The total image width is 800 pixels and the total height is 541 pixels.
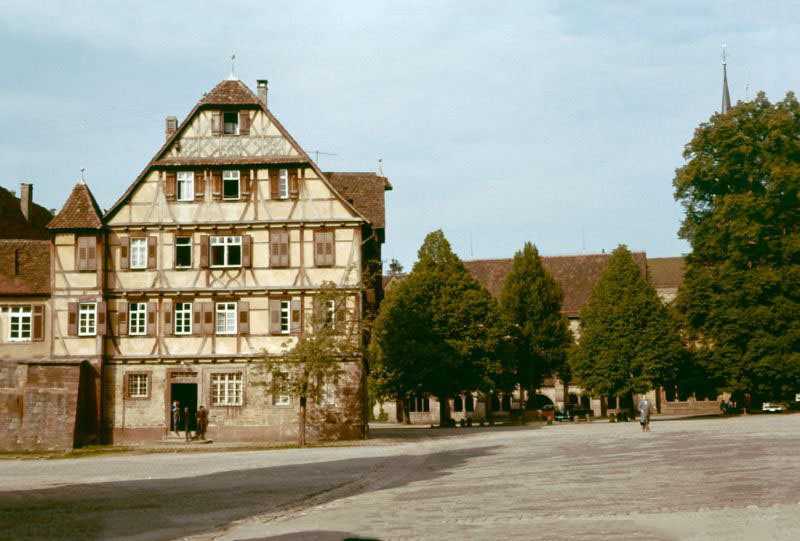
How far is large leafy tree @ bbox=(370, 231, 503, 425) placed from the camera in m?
59.5

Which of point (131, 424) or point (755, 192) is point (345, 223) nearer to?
point (131, 424)

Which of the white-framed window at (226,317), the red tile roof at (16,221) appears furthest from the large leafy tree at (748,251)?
the red tile roof at (16,221)

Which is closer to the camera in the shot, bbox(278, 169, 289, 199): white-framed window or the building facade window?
bbox(278, 169, 289, 199): white-framed window

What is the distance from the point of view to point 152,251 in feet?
155

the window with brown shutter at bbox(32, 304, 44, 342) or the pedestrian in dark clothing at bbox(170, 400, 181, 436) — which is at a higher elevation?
the window with brown shutter at bbox(32, 304, 44, 342)

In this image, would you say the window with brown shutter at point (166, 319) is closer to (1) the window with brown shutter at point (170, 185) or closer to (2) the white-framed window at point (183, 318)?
(2) the white-framed window at point (183, 318)

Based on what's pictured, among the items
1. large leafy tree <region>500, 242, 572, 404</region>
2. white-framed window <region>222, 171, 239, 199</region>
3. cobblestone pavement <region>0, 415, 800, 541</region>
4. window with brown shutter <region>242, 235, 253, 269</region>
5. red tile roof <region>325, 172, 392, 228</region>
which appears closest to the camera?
cobblestone pavement <region>0, 415, 800, 541</region>

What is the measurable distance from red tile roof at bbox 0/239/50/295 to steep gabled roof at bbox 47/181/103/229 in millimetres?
1901

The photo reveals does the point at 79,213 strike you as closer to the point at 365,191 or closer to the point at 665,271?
the point at 365,191

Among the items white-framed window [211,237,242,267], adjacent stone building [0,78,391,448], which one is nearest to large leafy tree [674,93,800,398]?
adjacent stone building [0,78,391,448]

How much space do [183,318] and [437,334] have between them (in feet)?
63.6

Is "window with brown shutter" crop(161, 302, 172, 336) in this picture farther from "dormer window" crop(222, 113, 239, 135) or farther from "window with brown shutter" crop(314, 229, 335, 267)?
"dormer window" crop(222, 113, 239, 135)

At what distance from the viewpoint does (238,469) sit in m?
28.2

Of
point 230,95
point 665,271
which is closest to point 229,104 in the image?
point 230,95
